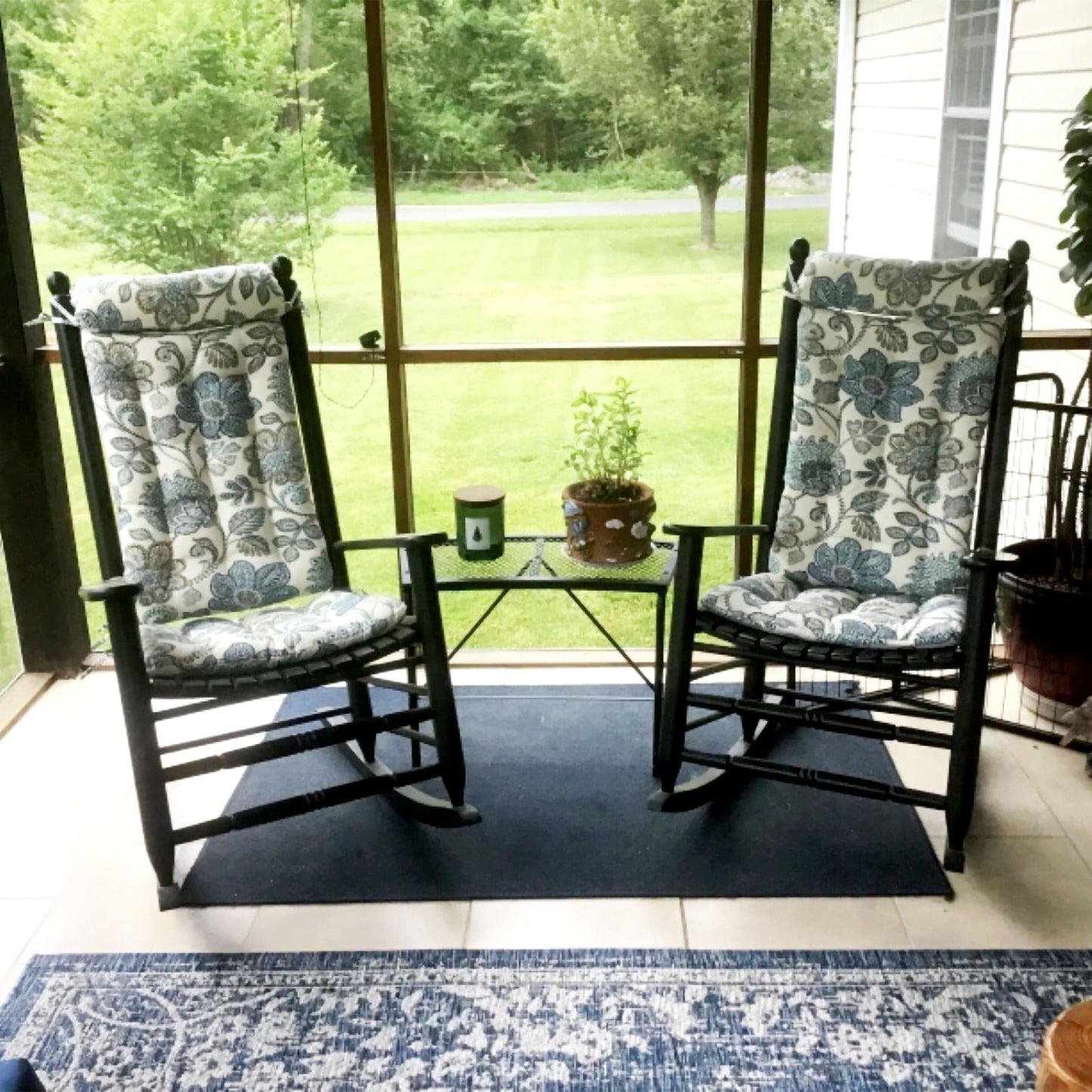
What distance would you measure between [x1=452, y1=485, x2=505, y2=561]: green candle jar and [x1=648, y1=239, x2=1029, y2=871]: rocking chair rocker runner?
1.93ft

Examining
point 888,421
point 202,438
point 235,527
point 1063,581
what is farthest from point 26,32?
point 1063,581

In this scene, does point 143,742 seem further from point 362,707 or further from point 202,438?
point 202,438

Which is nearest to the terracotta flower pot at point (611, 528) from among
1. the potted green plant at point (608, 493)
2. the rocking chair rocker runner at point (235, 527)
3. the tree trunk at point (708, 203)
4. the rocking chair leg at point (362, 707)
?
the potted green plant at point (608, 493)


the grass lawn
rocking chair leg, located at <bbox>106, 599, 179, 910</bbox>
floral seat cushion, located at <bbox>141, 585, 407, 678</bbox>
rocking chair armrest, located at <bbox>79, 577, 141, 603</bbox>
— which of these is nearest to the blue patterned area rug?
rocking chair leg, located at <bbox>106, 599, 179, 910</bbox>

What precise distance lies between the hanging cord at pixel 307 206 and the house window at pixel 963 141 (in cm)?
184

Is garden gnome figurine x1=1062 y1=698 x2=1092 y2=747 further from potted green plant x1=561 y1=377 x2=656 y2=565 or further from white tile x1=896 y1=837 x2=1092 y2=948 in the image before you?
potted green plant x1=561 y1=377 x2=656 y2=565

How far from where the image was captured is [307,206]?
327 centimetres

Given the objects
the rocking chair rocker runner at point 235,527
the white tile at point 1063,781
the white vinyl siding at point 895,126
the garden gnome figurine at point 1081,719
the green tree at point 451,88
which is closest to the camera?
the garden gnome figurine at point 1081,719

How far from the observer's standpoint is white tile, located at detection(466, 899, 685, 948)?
236 cm

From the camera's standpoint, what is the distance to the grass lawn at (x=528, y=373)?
3.30 meters

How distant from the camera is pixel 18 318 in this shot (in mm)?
3188

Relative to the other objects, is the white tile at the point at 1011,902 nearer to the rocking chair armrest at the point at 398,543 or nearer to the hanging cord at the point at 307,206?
the rocking chair armrest at the point at 398,543

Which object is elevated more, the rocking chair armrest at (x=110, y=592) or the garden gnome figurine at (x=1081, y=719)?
the rocking chair armrest at (x=110, y=592)

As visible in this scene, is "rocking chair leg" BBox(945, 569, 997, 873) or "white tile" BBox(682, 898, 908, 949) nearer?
"white tile" BBox(682, 898, 908, 949)
